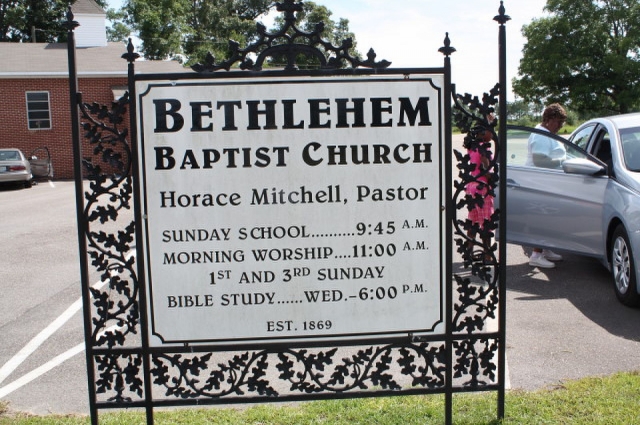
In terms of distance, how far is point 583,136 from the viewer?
8.15 m

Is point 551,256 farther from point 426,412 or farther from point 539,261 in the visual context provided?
point 426,412

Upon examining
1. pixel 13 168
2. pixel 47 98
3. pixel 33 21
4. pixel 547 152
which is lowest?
pixel 13 168

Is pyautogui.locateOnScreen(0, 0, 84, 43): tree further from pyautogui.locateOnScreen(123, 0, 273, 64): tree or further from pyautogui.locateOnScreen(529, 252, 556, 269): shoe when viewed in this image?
pyautogui.locateOnScreen(529, 252, 556, 269): shoe

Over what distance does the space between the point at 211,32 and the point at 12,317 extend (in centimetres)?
5960

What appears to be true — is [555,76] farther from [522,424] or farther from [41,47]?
[522,424]

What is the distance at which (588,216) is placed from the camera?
680 cm

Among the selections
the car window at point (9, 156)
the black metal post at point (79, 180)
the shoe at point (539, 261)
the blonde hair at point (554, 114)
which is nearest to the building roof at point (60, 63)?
the car window at point (9, 156)

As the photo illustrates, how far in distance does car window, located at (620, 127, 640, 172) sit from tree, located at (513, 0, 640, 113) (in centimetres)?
3785

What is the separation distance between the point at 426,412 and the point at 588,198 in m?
3.72

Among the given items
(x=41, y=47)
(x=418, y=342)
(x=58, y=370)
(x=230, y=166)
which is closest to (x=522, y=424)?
(x=418, y=342)

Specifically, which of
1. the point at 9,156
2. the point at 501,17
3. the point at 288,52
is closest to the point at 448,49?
the point at 501,17

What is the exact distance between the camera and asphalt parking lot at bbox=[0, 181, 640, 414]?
4.64 m

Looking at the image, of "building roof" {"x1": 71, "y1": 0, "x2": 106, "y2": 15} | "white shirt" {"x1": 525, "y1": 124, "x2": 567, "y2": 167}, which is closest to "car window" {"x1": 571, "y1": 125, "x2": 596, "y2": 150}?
"white shirt" {"x1": 525, "y1": 124, "x2": 567, "y2": 167}

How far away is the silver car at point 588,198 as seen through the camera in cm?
615
